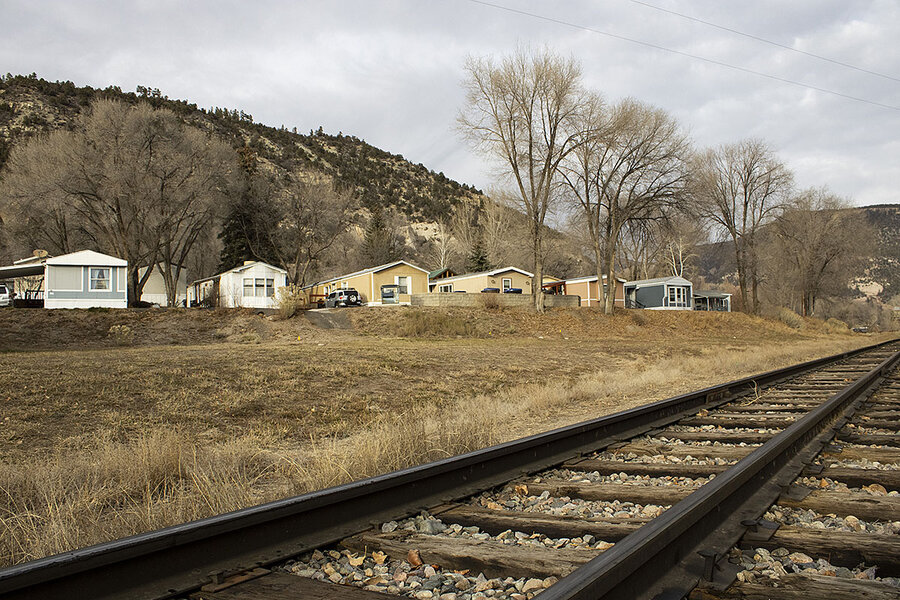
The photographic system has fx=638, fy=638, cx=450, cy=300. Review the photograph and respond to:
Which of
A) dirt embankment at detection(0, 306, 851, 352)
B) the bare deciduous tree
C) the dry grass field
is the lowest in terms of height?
the dry grass field

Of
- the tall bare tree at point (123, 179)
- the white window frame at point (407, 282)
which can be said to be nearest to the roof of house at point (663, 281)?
the white window frame at point (407, 282)

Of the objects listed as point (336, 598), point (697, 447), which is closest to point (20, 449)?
point (336, 598)

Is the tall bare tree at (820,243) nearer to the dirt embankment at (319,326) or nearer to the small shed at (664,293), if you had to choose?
the small shed at (664,293)

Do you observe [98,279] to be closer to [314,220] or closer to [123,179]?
[123,179]

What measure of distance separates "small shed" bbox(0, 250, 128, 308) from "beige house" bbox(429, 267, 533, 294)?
88.9ft

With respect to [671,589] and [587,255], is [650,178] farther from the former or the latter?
[671,589]

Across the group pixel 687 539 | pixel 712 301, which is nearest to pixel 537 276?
pixel 687 539

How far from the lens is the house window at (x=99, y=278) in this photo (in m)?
39.8

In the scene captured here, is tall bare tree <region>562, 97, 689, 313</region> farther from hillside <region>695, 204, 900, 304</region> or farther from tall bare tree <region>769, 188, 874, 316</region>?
hillside <region>695, 204, 900, 304</region>

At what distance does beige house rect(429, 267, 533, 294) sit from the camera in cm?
5544

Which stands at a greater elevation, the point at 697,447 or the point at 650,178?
the point at 650,178

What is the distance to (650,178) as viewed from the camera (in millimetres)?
43312

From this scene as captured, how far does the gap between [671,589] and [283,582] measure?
5.28 ft

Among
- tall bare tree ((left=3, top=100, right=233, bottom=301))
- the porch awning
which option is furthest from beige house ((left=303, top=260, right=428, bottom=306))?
the porch awning
